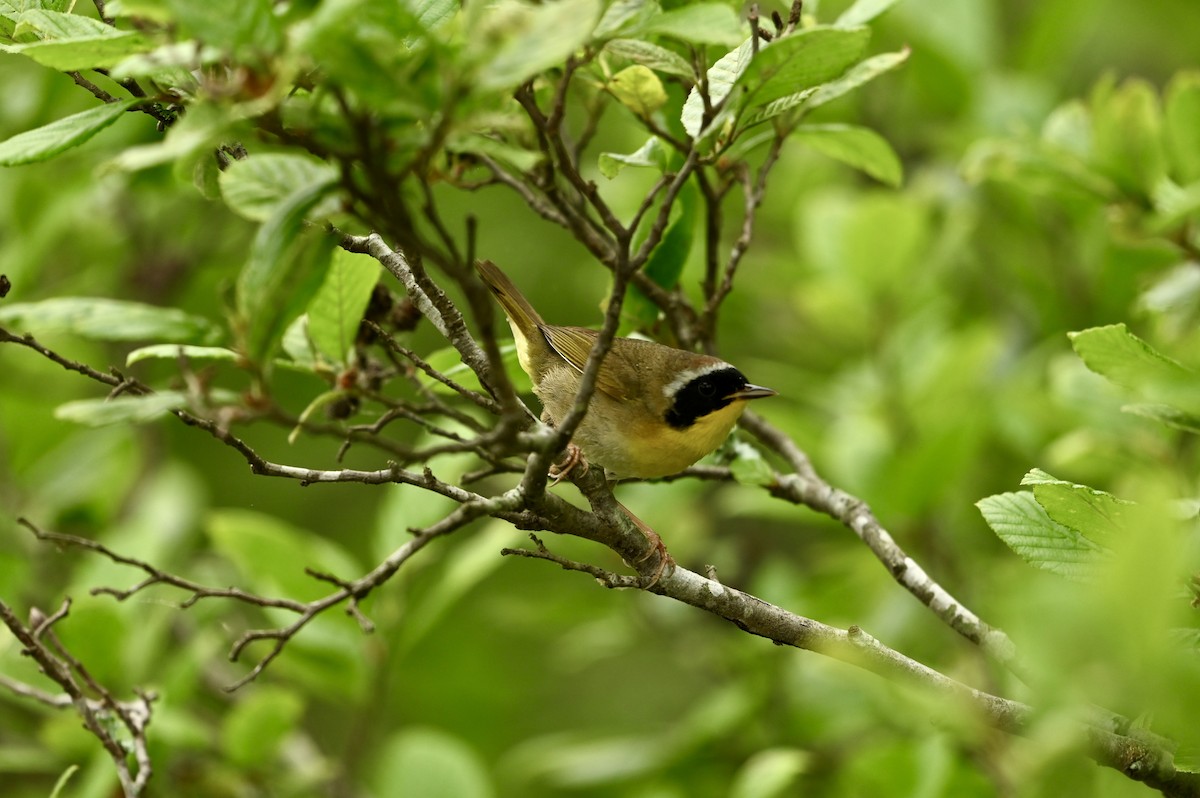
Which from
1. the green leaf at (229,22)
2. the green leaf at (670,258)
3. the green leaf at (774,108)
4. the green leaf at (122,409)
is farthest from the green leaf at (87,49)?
the green leaf at (670,258)

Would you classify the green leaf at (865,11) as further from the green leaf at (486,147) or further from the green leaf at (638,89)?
the green leaf at (486,147)

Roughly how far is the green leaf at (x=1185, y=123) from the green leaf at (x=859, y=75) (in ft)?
4.36

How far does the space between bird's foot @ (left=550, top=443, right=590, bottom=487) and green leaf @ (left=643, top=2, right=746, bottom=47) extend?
856 mm

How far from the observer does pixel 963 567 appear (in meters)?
Answer: 5.10

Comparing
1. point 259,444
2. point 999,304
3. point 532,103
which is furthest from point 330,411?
point 259,444

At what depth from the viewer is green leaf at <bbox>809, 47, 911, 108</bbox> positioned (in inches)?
127

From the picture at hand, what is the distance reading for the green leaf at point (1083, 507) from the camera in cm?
249

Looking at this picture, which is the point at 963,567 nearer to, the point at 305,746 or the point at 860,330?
the point at 860,330

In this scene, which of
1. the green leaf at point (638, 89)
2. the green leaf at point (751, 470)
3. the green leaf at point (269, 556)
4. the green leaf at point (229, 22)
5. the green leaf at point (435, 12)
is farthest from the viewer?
the green leaf at point (269, 556)

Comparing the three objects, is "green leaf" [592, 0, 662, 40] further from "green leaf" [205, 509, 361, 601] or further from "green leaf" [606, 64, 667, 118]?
"green leaf" [205, 509, 361, 601]

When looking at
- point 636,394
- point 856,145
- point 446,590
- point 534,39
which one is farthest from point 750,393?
point 534,39

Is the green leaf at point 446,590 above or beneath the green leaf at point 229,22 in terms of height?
beneath

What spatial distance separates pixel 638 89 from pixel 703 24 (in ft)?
2.80

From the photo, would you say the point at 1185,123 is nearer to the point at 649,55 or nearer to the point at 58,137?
the point at 649,55
